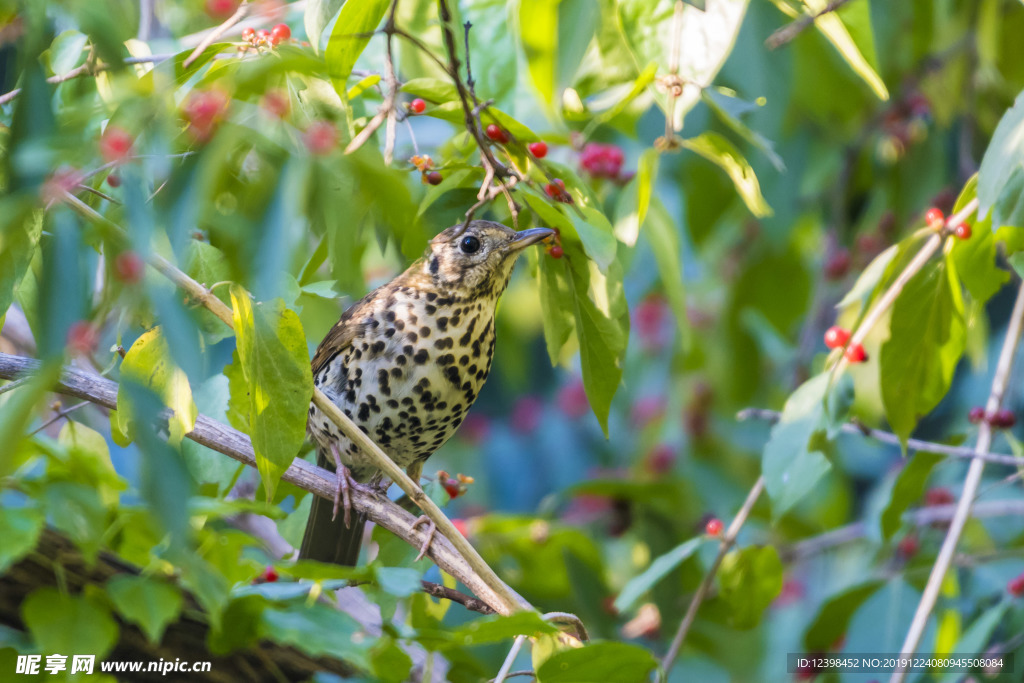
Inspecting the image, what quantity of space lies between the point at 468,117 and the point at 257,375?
0.55m

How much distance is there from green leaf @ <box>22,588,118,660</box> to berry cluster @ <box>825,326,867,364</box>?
5.23ft

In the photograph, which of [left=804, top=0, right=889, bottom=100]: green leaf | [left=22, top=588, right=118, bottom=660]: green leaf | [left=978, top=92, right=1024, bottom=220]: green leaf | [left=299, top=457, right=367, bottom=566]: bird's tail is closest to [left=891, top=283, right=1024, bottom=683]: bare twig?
[left=804, top=0, right=889, bottom=100]: green leaf

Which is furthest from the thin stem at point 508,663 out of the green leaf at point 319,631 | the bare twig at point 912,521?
the bare twig at point 912,521

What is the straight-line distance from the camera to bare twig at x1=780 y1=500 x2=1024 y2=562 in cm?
333

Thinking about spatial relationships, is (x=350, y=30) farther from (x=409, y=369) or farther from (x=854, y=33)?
(x=854, y=33)

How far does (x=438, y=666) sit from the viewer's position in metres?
2.60

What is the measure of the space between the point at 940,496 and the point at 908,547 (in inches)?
18.3

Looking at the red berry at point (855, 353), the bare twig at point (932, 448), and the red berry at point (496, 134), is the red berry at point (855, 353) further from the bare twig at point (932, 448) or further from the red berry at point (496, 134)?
the red berry at point (496, 134)

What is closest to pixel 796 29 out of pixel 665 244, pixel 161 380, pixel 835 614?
pixel 665 244

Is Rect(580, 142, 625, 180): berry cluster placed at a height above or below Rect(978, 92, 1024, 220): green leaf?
below

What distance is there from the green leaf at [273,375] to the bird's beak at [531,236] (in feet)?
2.06

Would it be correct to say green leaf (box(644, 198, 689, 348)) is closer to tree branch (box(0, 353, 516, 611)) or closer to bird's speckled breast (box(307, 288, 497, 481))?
bird's speckled breast (box(307, 288, 497, 481))

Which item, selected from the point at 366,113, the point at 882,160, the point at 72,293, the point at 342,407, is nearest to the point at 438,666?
the point at 342,407

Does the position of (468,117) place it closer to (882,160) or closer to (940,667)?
(940,667)
